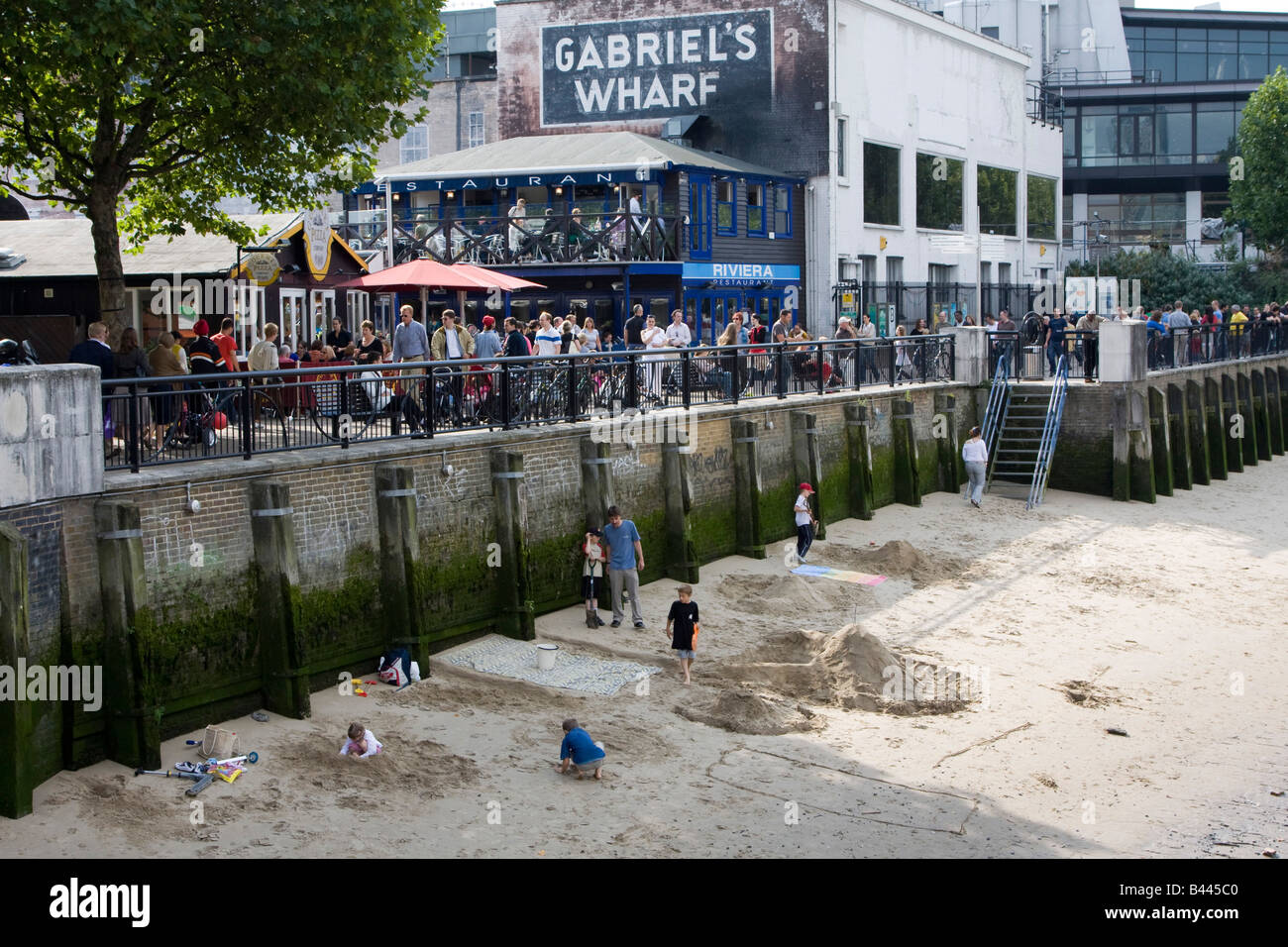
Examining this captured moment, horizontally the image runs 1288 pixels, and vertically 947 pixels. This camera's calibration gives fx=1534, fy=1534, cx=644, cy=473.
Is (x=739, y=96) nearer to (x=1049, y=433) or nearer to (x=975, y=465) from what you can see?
(x=1049, y=433)

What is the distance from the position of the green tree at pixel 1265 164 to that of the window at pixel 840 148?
21.9 metres

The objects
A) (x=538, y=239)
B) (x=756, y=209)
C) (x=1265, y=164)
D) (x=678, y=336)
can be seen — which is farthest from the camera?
(x=1265, y=164)

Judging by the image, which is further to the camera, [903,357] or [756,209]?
[756,209]

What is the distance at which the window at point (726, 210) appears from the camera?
1480 inches

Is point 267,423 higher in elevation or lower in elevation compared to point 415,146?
lower

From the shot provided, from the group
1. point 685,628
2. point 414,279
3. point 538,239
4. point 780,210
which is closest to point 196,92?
point 414,279

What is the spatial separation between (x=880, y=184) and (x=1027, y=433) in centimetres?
1310

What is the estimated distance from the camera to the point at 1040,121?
54.5 m

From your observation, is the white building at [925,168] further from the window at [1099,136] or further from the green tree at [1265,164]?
the window at [1099,136]

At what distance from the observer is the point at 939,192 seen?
155 ft

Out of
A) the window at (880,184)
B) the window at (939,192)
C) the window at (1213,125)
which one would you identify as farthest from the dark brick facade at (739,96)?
the window at (1213,125)

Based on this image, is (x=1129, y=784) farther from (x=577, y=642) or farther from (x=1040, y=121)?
(x=1040, y=121)
